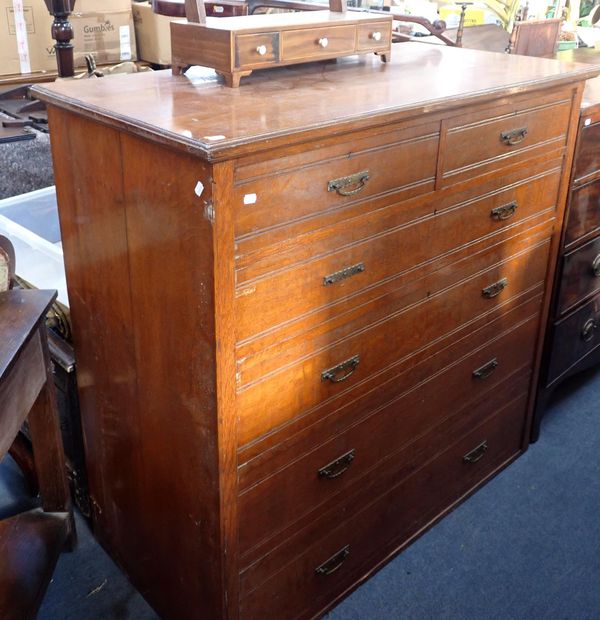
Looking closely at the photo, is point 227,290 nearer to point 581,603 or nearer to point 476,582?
point 476,582

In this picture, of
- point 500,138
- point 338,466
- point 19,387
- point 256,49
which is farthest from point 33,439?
point 500,138

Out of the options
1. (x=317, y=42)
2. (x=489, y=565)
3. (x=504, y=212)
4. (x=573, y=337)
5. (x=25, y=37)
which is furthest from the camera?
(x=25, y=37)

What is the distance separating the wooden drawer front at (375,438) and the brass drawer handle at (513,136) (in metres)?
0.55

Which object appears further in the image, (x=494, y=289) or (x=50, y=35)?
(x=50, y=35)

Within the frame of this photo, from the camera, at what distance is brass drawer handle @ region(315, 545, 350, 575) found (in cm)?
179

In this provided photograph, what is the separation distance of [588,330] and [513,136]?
39.2 inches

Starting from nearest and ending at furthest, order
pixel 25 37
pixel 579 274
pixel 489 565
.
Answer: pixel 489 565 < pixel 579 274 < pixel 25 37

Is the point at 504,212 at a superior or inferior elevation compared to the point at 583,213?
superior

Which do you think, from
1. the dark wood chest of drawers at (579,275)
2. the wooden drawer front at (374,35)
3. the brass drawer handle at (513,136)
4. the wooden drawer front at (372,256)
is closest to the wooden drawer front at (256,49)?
the wooden drawer front at (374,35)

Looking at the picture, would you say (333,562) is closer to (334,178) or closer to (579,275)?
(334,178)

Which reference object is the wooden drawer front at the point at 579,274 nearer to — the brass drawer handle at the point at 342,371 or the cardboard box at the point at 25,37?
the brass drawer handle at the point at 342,371

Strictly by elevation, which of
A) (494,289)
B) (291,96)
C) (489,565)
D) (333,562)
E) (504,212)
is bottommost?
(489,565)

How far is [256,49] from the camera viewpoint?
148cm

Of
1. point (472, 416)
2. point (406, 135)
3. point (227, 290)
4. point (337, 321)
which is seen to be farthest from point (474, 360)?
point (227, 290)
